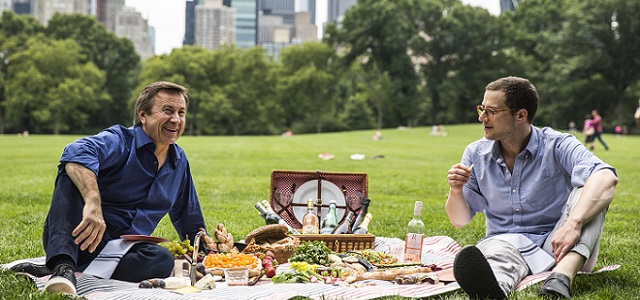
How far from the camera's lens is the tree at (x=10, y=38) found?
59406 mm

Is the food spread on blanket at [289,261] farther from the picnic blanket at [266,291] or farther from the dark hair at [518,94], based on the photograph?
the dark hair at [518,94]

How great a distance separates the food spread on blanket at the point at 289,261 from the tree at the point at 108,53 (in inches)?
2438

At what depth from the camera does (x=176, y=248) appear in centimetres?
495

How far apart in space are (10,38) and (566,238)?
65113 millimetres

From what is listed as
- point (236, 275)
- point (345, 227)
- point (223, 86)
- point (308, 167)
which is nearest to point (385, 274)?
point (236, 275)

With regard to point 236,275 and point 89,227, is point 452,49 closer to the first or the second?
point 236,275

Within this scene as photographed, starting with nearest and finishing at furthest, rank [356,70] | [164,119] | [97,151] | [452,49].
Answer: [97,151] < [164,119] < [452,49] < [356,70]

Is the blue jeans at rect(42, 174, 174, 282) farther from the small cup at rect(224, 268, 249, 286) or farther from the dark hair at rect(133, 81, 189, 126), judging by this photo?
the dark hair at rect(133, 81, 189, 126)

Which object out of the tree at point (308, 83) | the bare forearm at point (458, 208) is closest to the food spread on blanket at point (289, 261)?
the bare forearm at point (458, 208)

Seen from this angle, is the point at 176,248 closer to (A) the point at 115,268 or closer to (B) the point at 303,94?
(A) the point at 115,268

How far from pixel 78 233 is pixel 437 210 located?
21.1 feet

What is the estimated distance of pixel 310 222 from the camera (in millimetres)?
5977

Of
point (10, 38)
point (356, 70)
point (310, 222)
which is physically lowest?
point (310, 222)

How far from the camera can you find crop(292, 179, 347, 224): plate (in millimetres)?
6410
